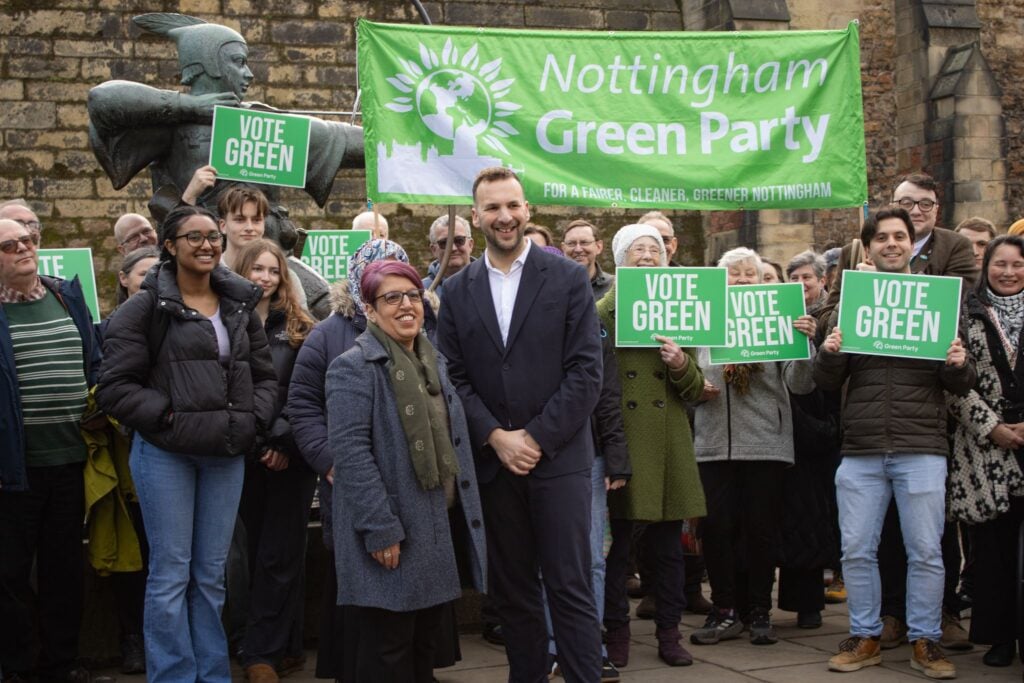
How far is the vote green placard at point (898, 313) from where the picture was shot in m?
5.93

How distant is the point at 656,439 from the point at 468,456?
1.62 meters

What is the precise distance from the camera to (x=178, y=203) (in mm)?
6930

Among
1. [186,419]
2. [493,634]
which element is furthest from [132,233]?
[493,634]

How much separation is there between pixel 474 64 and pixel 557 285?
7.51 ft

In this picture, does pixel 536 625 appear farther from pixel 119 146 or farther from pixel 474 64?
pixel 119 146

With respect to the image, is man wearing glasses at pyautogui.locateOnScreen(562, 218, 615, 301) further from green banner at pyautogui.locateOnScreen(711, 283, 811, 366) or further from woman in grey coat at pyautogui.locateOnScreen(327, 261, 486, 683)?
woman in grey coat at pyautogui.locateOnScreen(327, 261, 486, 683)

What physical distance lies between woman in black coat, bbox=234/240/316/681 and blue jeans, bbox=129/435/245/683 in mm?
403

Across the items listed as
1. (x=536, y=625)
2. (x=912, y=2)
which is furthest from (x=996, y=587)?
(x=912, y=2)

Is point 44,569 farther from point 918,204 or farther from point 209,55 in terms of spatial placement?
point 918,204

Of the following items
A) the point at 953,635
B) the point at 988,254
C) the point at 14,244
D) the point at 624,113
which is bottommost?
the point at 953,635

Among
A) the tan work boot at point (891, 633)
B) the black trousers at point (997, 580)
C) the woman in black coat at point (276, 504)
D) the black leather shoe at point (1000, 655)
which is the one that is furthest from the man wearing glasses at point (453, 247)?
the black leather shoe at point (1000, 655)

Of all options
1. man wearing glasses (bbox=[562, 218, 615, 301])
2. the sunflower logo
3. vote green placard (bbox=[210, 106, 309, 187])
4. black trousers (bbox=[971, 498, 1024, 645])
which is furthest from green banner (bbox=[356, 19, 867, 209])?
black trousers (bbox=[971, 498, 1024, 645])

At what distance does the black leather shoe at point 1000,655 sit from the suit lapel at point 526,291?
9.50ft

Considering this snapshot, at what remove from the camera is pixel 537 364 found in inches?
197
